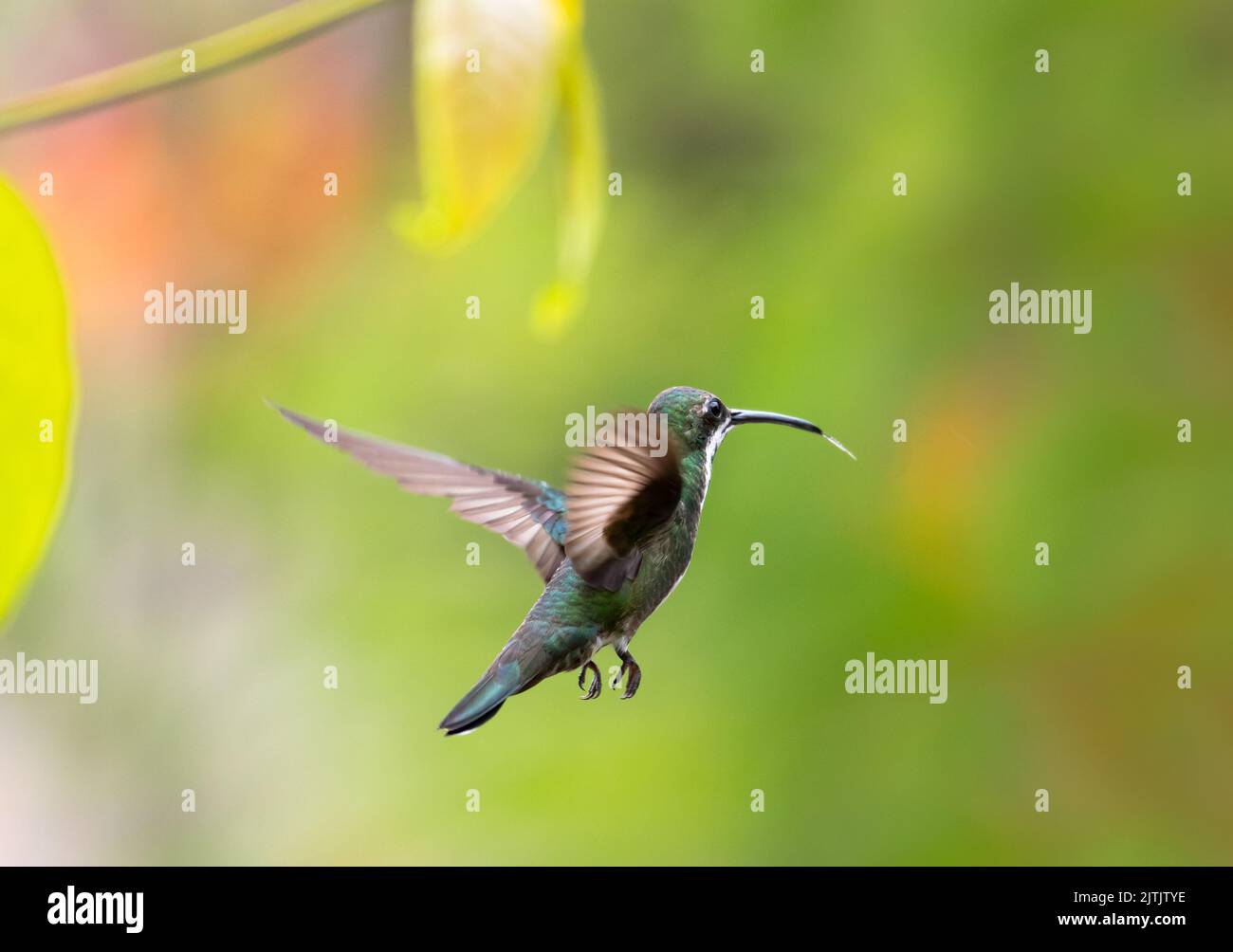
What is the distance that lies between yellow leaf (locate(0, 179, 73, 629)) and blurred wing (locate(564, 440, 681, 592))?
5.6 inches

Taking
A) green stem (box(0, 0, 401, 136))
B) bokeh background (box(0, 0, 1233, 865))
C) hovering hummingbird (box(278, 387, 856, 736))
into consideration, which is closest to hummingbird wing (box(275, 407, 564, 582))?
hovering hummingbird (box(278, 387, 856, 736))

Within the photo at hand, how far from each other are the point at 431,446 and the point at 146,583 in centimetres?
24

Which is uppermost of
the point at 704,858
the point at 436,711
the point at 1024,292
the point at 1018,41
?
the point at 1018,41

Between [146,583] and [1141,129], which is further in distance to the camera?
[146,583]

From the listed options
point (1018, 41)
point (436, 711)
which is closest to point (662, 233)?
point (1018, 41)

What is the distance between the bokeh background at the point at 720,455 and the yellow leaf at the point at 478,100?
61cm

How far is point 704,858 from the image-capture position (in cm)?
87

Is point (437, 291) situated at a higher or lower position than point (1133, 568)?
higher

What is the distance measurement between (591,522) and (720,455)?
485 mm

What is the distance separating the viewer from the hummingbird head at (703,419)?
441mm

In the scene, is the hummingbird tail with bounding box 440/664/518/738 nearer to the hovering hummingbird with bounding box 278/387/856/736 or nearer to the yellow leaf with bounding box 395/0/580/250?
the hovering hummingbird with bounding box 278/387/856/736

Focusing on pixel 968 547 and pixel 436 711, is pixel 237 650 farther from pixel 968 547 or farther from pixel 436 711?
pixel 968 547

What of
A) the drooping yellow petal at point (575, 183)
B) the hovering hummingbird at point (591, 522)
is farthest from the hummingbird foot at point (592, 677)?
the drooping yellow petal at point (575, 183)

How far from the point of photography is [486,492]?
48 cm
